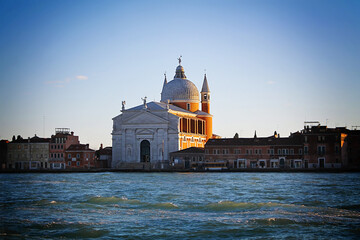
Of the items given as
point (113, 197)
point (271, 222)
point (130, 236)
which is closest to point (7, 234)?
point (130, 236)

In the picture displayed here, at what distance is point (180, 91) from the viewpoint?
87.9 metres

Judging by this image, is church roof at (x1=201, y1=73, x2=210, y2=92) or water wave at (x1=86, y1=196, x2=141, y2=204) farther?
church roof at (x1=201, y1=73, x2=210, y2=92)

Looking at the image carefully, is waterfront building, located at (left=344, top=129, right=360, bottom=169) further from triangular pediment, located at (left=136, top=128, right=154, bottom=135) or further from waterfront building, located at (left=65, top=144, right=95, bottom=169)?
waterfront building, located at (left=65, top=144, right=95, bottom=169)

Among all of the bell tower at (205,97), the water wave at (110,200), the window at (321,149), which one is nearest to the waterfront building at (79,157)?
the bell tower at (205,97)

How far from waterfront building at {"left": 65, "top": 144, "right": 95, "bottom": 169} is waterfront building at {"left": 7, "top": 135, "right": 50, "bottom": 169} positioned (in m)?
3.07

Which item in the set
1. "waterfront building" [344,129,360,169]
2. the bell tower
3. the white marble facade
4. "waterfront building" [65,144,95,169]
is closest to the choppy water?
"waterfront building" [344,129,360,169]

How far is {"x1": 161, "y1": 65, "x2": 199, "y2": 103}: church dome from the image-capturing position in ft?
288

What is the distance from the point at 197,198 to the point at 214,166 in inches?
1537

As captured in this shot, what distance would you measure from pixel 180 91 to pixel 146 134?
13.1m

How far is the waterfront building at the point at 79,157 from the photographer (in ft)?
250

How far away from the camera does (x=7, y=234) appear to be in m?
19.6

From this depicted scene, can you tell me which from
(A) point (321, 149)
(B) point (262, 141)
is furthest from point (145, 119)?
(A) point (321, 149)

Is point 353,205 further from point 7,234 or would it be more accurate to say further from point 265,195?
point 7,234

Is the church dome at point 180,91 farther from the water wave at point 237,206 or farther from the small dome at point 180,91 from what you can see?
the water wave at point 237,206
